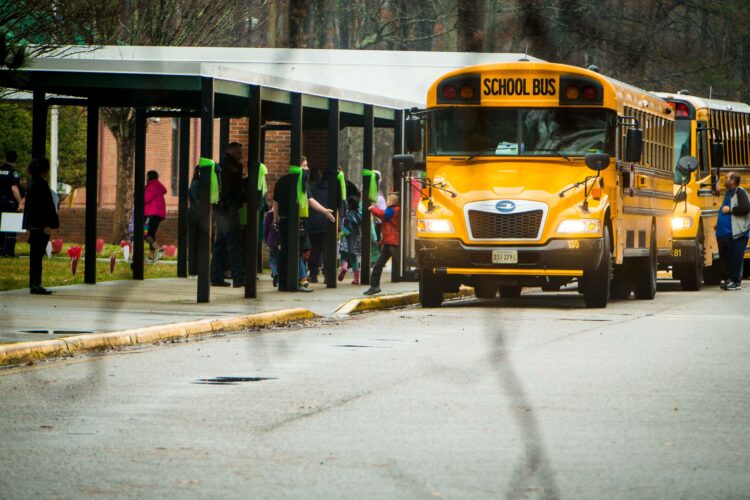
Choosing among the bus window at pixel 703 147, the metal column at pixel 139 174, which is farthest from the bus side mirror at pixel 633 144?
the bus window at pixel 703 147

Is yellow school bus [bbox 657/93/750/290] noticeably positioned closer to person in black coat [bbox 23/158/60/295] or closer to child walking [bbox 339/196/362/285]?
child walking [bbox 339/196/362/285]

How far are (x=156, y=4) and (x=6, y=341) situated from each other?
8611mm

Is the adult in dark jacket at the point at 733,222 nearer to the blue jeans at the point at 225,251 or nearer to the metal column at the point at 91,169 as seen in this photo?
the blue jeans at the point at 225,251

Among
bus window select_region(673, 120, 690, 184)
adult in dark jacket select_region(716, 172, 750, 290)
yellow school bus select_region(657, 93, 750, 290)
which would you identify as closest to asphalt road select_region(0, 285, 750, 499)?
adult in dark jacket select_region(716, 172, 750, 290)

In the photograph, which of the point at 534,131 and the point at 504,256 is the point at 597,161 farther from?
the point at 504,256

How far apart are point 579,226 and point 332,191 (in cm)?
438

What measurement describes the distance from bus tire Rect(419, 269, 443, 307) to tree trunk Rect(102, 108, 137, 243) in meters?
15.7

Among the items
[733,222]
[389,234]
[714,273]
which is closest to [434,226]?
[389,234]

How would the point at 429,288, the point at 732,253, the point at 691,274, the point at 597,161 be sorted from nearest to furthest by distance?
the point at 597,161
the point at 429,288
the point at 732,253
the point at 691,274

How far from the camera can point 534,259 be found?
58.5 feet

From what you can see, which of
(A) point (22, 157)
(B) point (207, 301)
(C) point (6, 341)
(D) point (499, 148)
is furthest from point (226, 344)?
(A) point (22, 157)

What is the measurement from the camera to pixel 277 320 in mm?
15484

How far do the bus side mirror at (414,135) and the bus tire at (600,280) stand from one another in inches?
100

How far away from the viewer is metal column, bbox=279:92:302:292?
19438 millimetres
